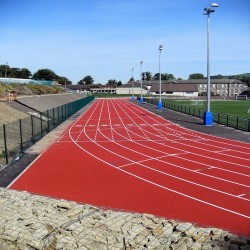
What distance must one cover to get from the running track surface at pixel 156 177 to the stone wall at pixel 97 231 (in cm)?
133

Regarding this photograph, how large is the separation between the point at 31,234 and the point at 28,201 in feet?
7.47

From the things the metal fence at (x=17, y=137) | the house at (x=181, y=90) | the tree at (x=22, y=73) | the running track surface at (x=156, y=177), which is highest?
the tree at (x=22, y=73)

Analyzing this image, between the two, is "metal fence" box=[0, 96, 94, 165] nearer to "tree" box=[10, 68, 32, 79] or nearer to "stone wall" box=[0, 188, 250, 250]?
"stone wall" box=[0, 188, 250, 250]

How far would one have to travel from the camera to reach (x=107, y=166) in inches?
590

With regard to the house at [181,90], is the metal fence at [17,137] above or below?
below

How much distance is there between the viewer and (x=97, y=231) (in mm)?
7512

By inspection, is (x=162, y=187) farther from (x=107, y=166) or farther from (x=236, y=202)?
(x=107, y=166)

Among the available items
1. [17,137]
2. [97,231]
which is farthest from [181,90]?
[97,231]

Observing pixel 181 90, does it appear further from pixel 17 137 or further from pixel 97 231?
pixel 97 231

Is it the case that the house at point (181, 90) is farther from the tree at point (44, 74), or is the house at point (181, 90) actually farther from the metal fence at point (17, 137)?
the metal fence at point (17, 137)

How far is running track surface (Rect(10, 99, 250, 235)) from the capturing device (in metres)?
9.78

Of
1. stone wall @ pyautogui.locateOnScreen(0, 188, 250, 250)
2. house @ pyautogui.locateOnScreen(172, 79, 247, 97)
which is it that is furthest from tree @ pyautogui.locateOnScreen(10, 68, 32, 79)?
stone wall @ pyautogui.locateOnScreen(0, 188, 250, 250)

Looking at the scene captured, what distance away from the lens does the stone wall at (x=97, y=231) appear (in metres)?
6.91

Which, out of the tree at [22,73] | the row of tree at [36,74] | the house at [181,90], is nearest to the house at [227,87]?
the house at [181,90]
